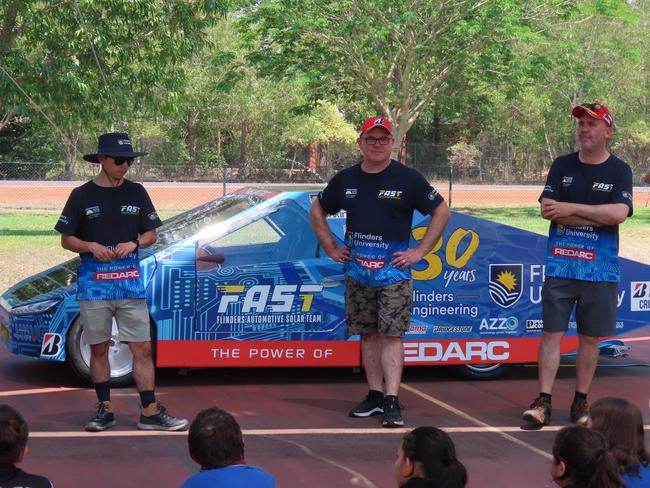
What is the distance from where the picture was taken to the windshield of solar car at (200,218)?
→ 7.42m

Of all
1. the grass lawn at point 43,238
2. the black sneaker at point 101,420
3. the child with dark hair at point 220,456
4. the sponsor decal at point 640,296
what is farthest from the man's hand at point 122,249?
the grass lawn at point 43,238

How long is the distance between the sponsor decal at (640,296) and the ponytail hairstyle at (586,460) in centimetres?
433

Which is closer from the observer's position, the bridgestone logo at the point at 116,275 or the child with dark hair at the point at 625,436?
the child with dark hair at the point at 625,436

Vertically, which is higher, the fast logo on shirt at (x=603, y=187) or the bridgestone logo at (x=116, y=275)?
the fast logo on shirt at (x=603, y=187)

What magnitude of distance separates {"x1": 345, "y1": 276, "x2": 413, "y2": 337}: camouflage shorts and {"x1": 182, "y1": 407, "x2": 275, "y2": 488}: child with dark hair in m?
2.76

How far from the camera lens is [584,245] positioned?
639cm

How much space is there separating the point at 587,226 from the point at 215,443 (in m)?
3.59

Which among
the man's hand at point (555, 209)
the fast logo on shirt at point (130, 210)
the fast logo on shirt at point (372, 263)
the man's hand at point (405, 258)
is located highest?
the man's hand at point (555, 209)

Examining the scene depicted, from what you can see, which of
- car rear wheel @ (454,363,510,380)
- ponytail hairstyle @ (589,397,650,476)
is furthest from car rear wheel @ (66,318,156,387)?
ponytail hairstyle @ (589,397,650,476)

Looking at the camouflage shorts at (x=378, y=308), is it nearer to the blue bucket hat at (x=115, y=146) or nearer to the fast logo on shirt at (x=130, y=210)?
the fast logo on shirt at (x=130, y=210)

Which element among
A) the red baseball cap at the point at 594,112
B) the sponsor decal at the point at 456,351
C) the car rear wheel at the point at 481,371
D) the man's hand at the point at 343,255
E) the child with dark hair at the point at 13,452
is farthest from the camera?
the car rear wheel at the point at 481,371

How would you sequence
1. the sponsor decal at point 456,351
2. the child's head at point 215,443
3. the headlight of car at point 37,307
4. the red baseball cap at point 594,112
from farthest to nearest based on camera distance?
the sponsor decal at point 456,351
the headlight of car at point 37,307
the red baseball cap at point 594,112
the child's head at point 215,443

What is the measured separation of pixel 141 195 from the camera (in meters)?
6.17

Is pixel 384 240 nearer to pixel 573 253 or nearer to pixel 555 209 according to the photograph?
pixel 555 209
